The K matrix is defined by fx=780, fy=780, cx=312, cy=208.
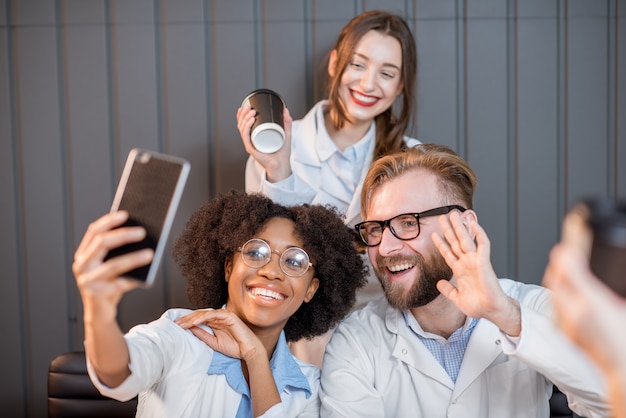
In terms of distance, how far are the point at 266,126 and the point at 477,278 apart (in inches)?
33.1

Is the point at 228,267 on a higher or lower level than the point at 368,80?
lower

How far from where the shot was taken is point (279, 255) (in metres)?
1.79

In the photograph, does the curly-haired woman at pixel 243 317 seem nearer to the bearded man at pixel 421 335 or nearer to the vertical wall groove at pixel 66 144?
the bearded man at pixel 421 335

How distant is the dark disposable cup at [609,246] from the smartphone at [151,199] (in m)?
0.56

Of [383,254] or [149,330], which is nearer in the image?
[149,330]

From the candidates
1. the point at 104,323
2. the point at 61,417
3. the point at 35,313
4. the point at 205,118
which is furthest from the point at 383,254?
the point at 35,313

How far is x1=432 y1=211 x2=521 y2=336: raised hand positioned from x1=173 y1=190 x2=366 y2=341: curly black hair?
43 centimetres

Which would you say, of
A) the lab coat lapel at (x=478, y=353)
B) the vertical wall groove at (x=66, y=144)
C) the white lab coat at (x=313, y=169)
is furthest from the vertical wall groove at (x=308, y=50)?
the lab coat lapel at (x=478, y=353)

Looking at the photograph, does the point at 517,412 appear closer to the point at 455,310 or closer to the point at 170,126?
the point at 455,310

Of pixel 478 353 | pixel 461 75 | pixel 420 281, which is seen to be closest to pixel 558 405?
pixel 478 353

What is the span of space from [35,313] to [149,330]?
4.78 feet

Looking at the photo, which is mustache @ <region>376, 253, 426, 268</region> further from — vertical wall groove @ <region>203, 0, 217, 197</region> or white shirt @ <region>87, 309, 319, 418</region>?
vertical wall groove @ <region>203, 0, 217, 197</region>

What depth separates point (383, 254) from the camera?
181 cm

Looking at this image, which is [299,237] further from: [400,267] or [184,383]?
[184,383]
